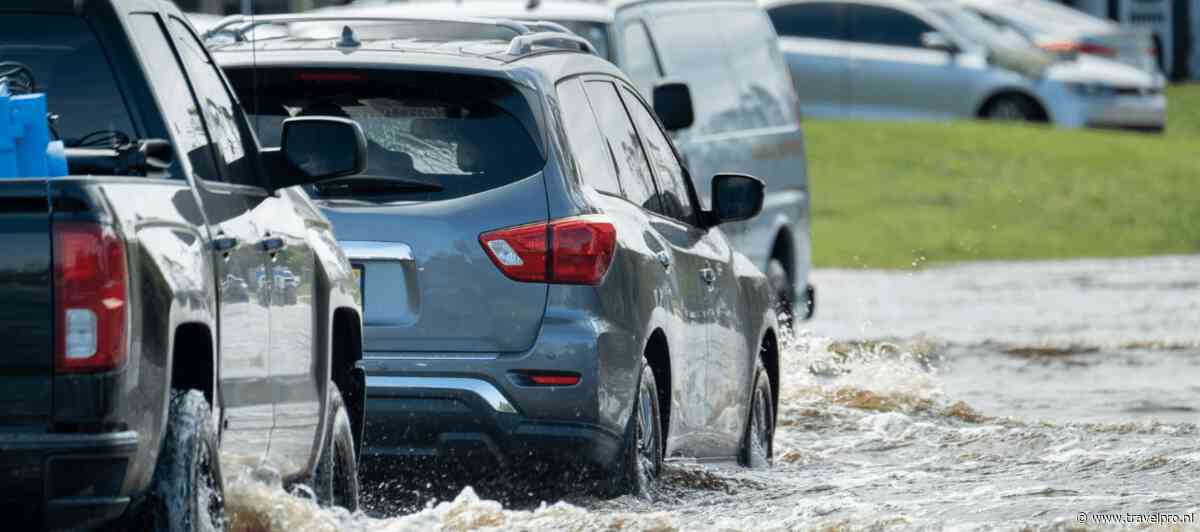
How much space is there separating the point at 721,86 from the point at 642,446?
270 inches

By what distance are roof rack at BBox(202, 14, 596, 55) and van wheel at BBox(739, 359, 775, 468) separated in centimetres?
145

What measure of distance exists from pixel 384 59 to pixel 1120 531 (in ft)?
8.88

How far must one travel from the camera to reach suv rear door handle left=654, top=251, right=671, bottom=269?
8.87 m

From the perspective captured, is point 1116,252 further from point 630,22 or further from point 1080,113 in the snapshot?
point 630,22

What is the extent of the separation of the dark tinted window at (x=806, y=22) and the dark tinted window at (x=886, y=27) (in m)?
0.22

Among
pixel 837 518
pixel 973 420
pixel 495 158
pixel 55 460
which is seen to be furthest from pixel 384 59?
pixel 973 420

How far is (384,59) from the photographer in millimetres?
8609

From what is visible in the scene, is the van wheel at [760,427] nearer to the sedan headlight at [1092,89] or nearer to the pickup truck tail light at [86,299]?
the pickup truck tail light at [86,299]

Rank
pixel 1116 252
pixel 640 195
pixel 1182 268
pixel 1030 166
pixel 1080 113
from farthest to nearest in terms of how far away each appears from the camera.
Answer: pixel 1080 113, pixel 1030 166, pixel 1116 252, pixel 1182 268, pixel 640 195

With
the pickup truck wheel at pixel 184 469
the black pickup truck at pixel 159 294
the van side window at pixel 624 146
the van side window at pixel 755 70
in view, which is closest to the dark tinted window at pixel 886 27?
the van side window at pixel 755 70

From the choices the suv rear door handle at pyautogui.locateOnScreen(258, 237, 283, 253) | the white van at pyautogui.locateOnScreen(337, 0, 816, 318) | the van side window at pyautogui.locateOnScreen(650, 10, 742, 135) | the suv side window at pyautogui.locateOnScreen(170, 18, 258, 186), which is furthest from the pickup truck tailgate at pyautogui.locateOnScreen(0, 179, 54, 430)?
the van side window at pyautogui.locateOnScreen(650, 10, 742, 135)

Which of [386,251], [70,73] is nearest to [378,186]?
[386,251]

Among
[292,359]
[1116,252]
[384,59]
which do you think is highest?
[384,59]

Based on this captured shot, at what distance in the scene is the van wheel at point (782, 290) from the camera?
50.8ft
